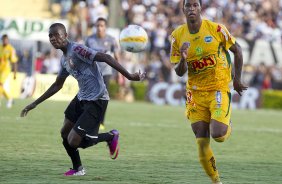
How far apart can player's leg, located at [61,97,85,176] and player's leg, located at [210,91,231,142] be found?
195 cm

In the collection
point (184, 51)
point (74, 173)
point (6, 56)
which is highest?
point (184, 51)

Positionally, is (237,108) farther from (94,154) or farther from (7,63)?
(94,154)

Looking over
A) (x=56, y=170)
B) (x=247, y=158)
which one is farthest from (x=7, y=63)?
(x=56, y=170)

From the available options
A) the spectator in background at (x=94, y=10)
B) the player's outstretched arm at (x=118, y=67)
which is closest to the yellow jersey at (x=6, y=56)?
the spectator in background at (x=94, y=10)

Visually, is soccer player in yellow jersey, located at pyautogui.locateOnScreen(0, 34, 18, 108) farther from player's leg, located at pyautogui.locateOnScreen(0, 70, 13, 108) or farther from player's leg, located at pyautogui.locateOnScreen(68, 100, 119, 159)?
player's leg, located at pyautogui.locateOnScreen(68, 100, 119, 159)

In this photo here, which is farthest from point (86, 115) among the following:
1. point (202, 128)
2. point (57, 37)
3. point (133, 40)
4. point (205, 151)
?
point (133, 40)

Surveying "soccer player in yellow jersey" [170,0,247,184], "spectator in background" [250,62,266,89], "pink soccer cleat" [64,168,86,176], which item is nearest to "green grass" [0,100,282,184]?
"pink soccer cleat" [64,168,86,176]

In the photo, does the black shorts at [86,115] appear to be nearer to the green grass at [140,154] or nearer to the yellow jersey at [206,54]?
the green grass at [140,154]

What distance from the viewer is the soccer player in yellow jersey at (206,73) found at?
9797 mm

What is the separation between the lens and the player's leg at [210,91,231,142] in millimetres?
9672

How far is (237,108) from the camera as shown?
108ft

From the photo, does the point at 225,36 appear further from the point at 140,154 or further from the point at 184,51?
the point at 140,154

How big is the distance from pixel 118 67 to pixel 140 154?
12.7 ft

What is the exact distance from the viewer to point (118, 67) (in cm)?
1005
